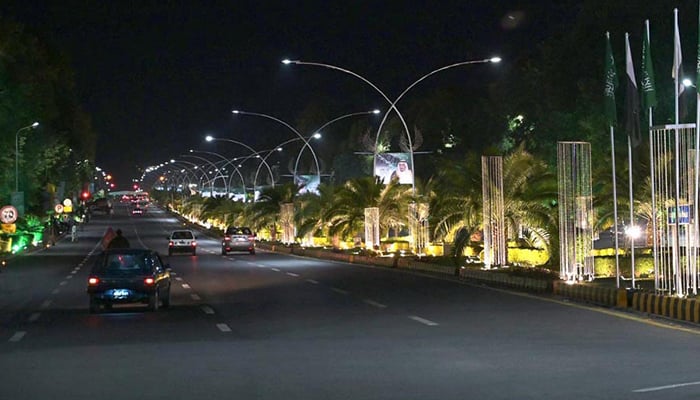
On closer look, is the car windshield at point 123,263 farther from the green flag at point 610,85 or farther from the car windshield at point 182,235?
the car windshield at point 182,235

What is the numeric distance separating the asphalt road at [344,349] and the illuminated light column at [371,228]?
2925cm

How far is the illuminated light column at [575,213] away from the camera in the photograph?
33188mm

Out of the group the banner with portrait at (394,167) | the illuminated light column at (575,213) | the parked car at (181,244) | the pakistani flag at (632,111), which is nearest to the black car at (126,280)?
the pakistani flag at (632,111)

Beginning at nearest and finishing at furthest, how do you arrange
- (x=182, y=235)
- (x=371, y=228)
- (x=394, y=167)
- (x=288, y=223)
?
(x=371, y=228) < (x=182, y=235) < (x=394, y=167) < (x=288, y=223)

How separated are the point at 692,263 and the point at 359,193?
4050 centimetres

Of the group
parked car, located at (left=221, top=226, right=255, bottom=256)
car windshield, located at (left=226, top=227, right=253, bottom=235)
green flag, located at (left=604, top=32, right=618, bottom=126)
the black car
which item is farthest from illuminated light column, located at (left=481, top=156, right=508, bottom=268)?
car windshield, located at (left=226, top=227, right=253, bottom=235)

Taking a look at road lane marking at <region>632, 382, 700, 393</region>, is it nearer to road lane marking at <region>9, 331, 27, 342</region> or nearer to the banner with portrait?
road lane marking at <region>9, 331, 27, 342</region>

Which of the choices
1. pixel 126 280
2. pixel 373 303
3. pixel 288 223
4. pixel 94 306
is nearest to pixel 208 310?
pixel 126 280

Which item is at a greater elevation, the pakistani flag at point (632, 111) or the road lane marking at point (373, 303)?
the pakistani flag at point (632, 111)

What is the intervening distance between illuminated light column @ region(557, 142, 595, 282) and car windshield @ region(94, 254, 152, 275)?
11958mm

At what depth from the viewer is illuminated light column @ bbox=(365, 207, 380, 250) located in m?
61.9

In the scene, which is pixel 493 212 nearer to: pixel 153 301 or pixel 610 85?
pixel 610 85

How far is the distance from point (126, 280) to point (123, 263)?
37.1 inches

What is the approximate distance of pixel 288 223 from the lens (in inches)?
3425
